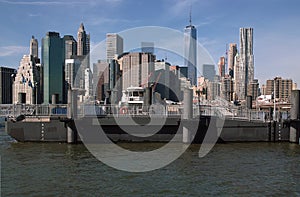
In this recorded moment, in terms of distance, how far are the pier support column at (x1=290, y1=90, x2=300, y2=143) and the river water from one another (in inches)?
181

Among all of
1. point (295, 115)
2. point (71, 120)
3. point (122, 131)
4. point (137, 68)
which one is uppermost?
point (137, 68)

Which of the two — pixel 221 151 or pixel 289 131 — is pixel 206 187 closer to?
pixel 221 151

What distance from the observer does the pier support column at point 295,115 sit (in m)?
30.1

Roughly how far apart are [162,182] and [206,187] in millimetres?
2345

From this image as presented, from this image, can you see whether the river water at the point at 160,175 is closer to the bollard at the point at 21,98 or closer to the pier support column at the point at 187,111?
the pier support column at the point at 187,111

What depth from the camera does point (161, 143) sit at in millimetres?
29953

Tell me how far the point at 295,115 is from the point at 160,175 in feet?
58.7

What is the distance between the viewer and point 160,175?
1862 centimetres

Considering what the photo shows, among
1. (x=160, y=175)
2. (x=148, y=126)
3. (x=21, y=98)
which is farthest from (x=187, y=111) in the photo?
(x=21, y=98)

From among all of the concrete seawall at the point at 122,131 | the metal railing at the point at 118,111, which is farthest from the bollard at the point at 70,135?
the metal railing at the point at 118,111

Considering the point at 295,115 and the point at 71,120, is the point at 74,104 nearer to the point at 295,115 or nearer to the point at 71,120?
the point at 71,120

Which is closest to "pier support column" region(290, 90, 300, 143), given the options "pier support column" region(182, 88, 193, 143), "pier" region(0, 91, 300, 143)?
"pier" region(0, 91, 300, 143)

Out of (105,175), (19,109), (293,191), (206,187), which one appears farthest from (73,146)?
(293,191)

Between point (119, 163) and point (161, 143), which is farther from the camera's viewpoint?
point (161, 143)
